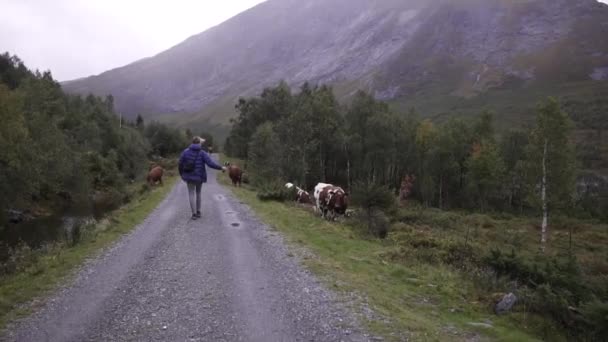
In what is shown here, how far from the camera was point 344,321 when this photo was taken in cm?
703

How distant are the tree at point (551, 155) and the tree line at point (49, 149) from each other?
47229 millimetres

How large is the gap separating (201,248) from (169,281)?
2.87m

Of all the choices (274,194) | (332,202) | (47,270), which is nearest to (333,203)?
(332,202)

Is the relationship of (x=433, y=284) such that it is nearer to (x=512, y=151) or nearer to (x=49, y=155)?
(x=49, y=155)

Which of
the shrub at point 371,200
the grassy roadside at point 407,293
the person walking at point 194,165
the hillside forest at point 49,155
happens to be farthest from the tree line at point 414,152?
the grassy roadside at point 407,293

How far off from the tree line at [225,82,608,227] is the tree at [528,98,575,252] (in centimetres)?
9

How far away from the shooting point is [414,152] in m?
69.6

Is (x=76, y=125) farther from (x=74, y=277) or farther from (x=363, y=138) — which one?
(x=74, y=277)

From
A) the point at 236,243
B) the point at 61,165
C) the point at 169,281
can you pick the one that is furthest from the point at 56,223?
the point at 169,281

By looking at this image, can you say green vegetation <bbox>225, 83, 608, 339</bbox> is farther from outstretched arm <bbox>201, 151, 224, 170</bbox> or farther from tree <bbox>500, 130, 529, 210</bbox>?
outstretched arm <bbox>201, 151, 224, 170</bbox>

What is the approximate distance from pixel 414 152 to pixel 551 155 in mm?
27348

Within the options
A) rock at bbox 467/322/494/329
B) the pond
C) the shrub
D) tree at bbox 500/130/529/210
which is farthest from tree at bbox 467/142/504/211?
rock at bbox 467/322/494/329

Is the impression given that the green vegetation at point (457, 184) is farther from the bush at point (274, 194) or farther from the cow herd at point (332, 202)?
the cow herd at point (332, 202)

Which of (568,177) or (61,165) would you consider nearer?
(568,177)
